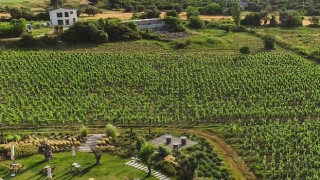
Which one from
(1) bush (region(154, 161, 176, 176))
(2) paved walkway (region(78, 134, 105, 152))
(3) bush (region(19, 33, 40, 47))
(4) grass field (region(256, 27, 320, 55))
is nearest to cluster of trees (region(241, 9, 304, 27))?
(4) grass field (region(256, 27, 320, 55))

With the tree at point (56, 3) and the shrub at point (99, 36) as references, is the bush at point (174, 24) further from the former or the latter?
the tree at point (56, 3)

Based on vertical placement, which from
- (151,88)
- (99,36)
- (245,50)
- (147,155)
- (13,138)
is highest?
(99,36)

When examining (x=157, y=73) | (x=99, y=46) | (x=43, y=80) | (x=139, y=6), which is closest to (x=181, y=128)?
(x=157, y=73)

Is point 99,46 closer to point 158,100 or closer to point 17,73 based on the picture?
point 17,73

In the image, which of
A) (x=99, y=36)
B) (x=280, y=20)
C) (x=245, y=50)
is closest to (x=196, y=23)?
(x=280, y=20)

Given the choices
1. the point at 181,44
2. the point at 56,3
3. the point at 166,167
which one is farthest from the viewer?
the point at 56,3

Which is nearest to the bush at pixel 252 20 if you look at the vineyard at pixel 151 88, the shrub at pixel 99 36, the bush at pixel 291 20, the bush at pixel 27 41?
the bush at pixel 291 20

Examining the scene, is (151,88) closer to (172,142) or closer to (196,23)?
(172,142)
